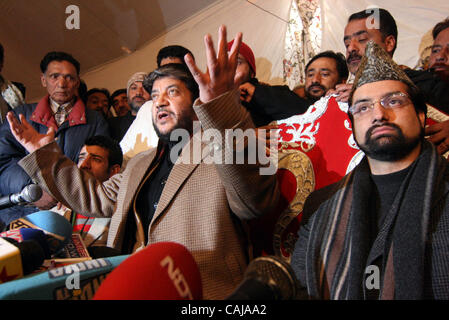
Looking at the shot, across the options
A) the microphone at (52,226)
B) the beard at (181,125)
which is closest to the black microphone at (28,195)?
the microphone at (52,226)

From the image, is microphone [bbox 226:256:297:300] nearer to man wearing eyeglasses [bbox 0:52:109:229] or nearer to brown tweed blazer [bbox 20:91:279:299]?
brown tweed blazer [bbox 20:91:279:299]

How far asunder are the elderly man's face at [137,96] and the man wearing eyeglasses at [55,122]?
379 millimetres

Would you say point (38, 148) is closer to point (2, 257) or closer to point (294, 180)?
point (2, 257)

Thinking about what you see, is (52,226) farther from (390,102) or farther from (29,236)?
(390,102)

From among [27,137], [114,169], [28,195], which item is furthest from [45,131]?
[28,195]

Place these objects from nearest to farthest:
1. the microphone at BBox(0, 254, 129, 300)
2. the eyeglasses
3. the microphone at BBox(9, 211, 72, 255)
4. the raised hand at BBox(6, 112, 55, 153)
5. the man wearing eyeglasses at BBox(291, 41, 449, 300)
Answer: the microphone at BBox(0, 254, 129, 300) → the man wearing eyeglasses at BBox(291, 41, 449, 300) → the microphone at BBox(9, 211, 72, 255) → the eyeglasses → the raised hand at BBox(6, 112, 55, 153)

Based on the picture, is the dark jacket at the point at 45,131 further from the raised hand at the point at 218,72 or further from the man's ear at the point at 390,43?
the man's ear at the point at 390,43

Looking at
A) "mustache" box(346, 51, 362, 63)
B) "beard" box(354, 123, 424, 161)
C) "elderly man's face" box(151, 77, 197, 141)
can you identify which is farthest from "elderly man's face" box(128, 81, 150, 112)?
"beard" box(354, 123, 424, 161)

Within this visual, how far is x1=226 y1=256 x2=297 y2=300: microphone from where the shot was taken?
29.9 inches

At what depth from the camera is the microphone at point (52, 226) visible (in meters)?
1.22

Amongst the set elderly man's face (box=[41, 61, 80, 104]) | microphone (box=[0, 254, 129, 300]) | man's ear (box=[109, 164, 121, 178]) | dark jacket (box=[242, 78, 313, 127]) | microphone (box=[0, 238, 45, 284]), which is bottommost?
microphone (box=[0, 254, 129, 300])

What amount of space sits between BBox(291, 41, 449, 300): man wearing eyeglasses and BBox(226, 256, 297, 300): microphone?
0.38 m

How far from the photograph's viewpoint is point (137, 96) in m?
3.20
